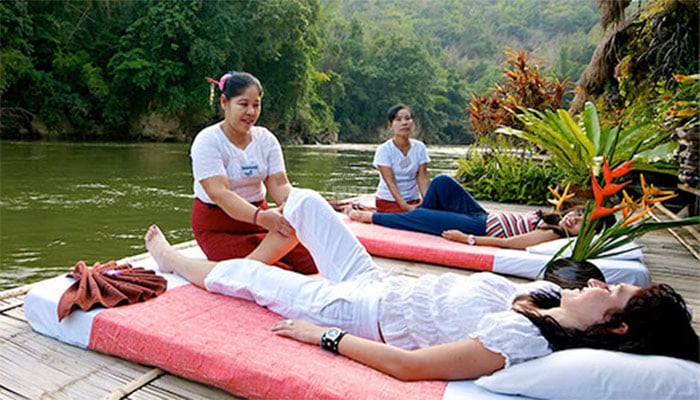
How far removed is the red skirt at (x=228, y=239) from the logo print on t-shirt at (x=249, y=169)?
8.9 inches

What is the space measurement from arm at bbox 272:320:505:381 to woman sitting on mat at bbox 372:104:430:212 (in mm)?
2854

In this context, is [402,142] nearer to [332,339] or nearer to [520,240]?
[520,240]

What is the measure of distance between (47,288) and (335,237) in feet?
3.86

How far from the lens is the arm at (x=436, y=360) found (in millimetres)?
1443

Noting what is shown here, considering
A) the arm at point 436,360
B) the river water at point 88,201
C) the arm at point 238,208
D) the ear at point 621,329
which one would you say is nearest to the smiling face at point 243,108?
the arm at point 238,208

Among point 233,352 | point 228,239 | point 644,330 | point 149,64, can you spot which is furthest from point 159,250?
point 149,64

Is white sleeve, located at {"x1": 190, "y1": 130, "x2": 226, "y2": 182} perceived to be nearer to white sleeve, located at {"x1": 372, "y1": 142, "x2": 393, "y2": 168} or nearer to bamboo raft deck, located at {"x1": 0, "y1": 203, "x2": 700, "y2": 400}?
bamboo raft deck, located at {"x1": 0, "y1": 203, "x2": 700, "y2": 400}

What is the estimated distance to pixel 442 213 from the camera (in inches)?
147

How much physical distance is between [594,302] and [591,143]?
3.27 metres

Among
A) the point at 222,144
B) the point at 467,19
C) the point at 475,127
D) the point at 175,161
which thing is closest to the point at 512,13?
the point at 467,19

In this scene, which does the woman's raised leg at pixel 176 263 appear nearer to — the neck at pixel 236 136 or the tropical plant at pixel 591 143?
the neck at pixel 236 136

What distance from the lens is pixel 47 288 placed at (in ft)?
6.92

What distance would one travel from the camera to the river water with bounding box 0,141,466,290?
185 inches

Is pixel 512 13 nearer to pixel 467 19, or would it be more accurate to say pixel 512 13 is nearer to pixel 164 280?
pixel 467 19
